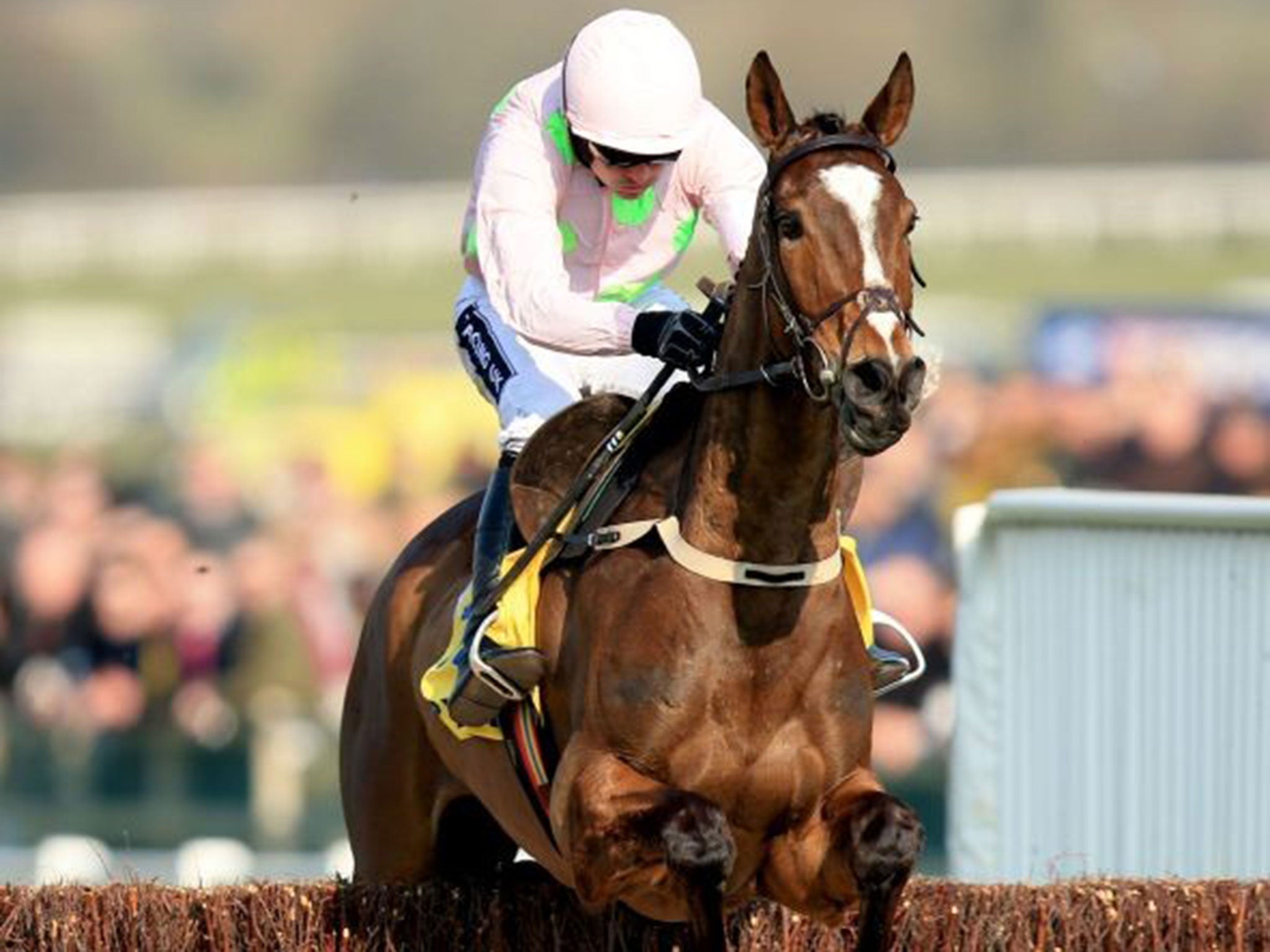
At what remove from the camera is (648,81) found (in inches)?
217

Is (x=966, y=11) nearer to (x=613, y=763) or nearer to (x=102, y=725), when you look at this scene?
(x=102, y=725)

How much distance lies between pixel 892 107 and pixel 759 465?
72 cm

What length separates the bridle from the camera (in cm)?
455

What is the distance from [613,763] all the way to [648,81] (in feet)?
4.59

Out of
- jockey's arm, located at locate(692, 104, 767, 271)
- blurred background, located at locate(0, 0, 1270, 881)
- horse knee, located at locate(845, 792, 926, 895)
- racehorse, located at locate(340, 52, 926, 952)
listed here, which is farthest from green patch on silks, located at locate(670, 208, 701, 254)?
blurred background, located at locate(0, 0, 1270, 881)

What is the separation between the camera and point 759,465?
16.8 ft

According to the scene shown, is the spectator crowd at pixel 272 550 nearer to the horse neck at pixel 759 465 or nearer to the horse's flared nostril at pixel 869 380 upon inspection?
the horse neck at pixel 759 465

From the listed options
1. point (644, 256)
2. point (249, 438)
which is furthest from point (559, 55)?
point (644, 256)

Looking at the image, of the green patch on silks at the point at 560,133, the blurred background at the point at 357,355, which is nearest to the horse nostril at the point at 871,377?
the green patch on silks at the point at 560,133

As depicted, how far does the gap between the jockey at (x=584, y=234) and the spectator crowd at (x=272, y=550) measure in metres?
4.21

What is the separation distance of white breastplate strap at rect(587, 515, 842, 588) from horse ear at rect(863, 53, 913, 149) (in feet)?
2.67

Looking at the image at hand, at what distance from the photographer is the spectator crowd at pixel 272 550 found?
34.8 ft

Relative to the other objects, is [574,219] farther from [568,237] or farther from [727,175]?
[727,175]

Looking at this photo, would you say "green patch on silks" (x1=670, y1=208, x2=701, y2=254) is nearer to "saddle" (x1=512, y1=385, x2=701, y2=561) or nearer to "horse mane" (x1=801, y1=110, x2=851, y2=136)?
"saddle" (x1=512, y1=385, x2=701, y2=561)
